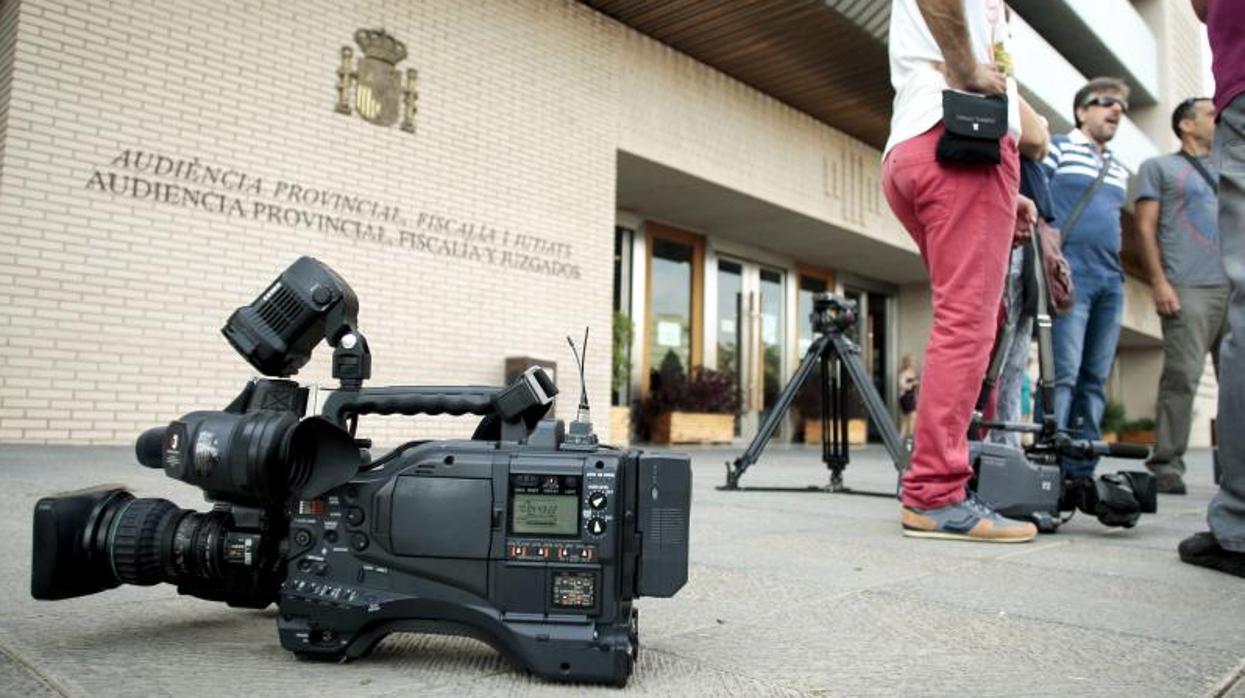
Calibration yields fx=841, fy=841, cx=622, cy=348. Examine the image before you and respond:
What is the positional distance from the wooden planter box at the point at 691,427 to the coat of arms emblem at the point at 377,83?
4744 millimetres

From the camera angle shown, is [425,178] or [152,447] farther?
[425,178]

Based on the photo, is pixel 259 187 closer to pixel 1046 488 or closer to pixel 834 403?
pixel 834 403

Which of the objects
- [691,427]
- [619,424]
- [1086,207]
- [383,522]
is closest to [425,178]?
A: [619,424]

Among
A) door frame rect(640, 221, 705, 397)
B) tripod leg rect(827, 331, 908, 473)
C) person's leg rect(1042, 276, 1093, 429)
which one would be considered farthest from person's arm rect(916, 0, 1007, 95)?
door frame rect(640, 221, 705, 397)

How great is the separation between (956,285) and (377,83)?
17.9 feet

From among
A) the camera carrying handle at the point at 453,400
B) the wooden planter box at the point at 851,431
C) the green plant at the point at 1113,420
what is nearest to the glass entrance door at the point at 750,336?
the wooden planter box at the point at 851,431

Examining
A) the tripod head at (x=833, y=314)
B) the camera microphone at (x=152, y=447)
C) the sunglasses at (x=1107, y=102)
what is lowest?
the camera microphone at (x=152, y=447)

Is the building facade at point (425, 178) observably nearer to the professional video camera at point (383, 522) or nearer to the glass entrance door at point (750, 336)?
the glass entrance door at point (750, 336)

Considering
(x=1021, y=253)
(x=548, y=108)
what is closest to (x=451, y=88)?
(x=548, y=108)

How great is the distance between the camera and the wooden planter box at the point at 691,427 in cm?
1001

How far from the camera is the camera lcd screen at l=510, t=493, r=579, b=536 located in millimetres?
1098

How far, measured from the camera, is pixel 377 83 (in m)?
6.66

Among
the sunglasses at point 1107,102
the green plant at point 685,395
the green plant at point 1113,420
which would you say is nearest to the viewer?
the sunglasses at point 1107,102

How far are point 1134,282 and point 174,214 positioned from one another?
21664 mm
